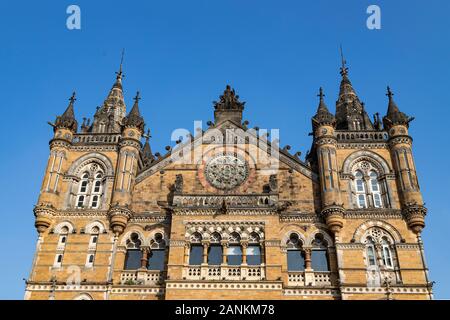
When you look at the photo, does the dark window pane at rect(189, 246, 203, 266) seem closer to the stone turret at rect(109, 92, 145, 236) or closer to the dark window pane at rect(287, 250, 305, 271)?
the stone turret at rect(109, 92, 145, 236)

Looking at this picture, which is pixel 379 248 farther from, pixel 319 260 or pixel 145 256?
pixel 145 256

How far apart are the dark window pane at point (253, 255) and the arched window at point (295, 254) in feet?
5.67

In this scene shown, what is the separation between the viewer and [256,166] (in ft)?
99.6

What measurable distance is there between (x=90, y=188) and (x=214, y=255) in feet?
28.4

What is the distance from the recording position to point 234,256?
26.8 metres

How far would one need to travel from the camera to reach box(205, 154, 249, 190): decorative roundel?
29750mm

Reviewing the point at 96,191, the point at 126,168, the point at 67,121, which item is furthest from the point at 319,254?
the point at 67,121

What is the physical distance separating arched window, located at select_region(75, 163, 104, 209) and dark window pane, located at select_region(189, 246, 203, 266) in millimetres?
6348

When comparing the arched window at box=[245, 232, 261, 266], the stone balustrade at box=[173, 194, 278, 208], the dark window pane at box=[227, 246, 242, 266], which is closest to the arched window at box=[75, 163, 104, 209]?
the stone balustrade at box=[173, 194, 278, 208]

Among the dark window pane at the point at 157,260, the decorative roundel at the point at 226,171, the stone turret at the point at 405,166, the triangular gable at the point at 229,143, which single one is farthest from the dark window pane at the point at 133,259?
the stone turret at the point at 405,166

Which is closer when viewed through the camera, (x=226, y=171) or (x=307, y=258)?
(x=307, y=258)

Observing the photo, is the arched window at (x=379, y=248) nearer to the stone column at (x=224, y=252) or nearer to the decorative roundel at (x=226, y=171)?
the stone column at (x=224, y=252)

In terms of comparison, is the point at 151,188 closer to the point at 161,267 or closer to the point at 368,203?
the point at 161,267

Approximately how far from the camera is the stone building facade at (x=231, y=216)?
1021 inches
